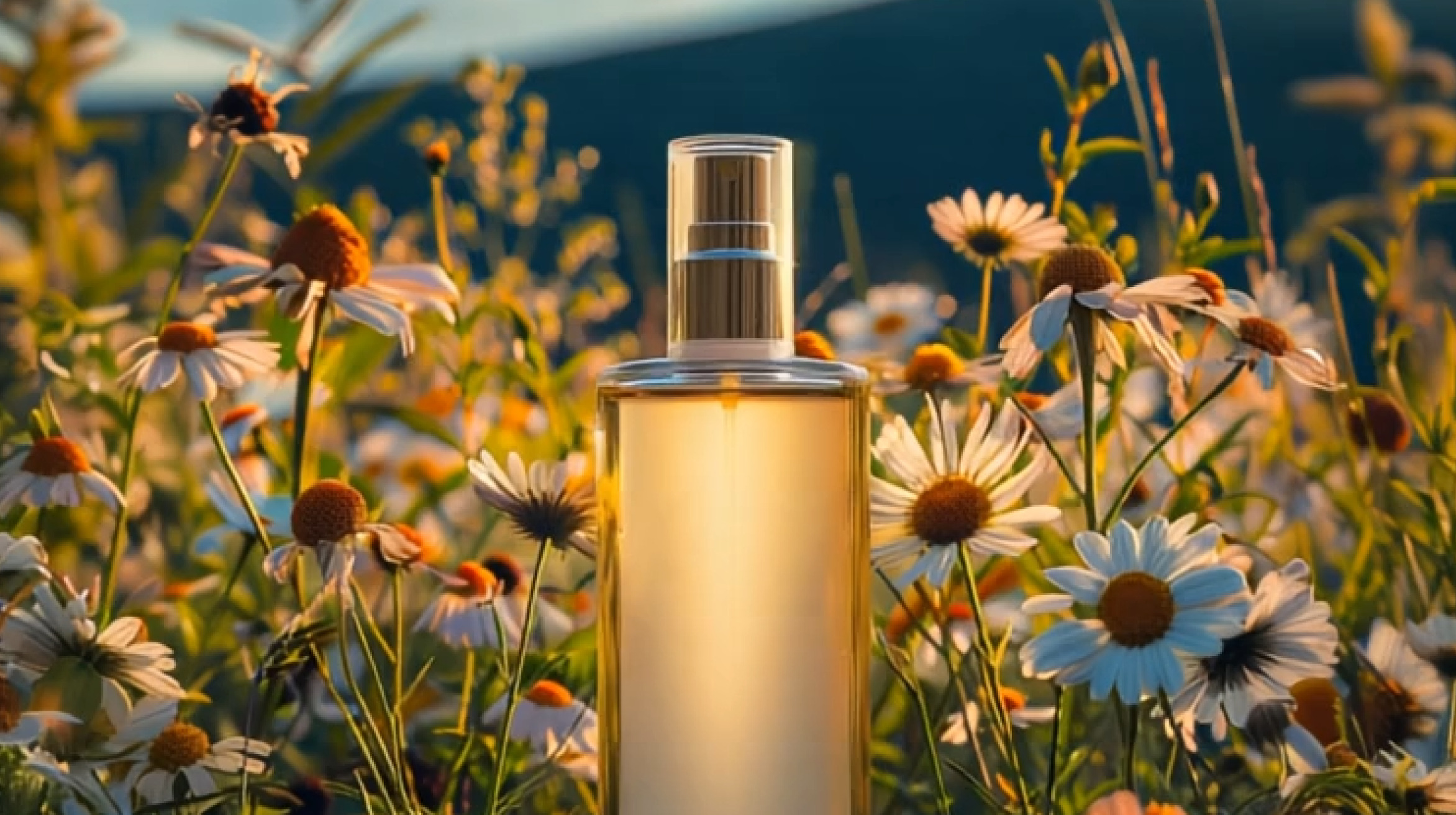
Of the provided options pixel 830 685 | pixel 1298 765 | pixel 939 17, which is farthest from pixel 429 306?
pixel 939 17

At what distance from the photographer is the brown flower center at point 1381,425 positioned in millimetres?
718

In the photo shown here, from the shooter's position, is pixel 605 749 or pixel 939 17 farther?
pixel 939 17

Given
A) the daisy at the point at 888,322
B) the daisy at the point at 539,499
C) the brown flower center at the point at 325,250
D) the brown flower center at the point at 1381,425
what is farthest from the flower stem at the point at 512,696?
the brown flower center at the point at 1381,425

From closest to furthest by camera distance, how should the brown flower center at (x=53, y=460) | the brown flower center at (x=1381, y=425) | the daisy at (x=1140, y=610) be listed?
1. the daisy at (x=1140, y=610)
2. the brown flower center at (x=53, y=460)
3. the brown flower center at (x=1381, y=425)

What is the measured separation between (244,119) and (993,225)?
0.28 m

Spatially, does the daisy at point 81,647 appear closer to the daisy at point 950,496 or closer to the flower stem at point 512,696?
the flower stem at point 512,696

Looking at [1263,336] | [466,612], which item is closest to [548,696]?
[466,612]

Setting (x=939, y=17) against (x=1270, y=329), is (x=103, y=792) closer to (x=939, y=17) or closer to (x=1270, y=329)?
(x=1270, y=329)

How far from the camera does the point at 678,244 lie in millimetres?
606

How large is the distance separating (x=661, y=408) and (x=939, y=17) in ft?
11.2

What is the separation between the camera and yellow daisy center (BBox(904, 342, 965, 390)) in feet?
2.12

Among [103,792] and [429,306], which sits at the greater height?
[429,306]

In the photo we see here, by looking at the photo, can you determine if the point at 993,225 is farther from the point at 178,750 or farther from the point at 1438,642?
the point at 178,750

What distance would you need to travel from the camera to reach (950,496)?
59 cm
